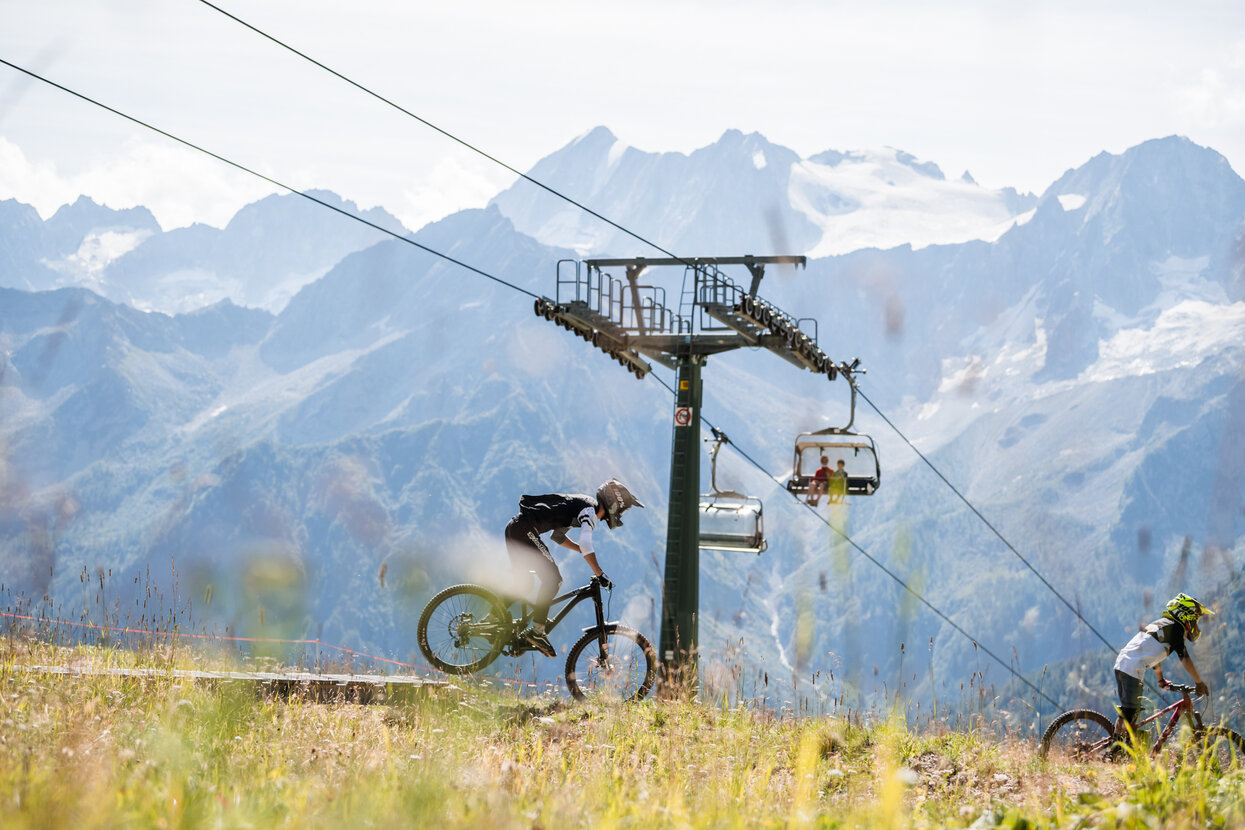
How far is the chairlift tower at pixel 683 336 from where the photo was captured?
1977 centimetres

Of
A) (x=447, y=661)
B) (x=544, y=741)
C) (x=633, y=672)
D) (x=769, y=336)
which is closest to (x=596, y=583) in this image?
(x=633, y=672)

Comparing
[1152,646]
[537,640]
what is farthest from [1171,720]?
[537,640]

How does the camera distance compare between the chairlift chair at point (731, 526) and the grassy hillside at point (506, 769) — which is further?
the chairlift chair at point (731, 526)

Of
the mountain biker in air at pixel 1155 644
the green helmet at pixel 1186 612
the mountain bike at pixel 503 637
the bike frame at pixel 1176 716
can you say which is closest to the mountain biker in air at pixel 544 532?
the mountain bike at pixel 503 637

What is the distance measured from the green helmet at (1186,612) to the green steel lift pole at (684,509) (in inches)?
320

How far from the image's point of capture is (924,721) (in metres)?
12.3

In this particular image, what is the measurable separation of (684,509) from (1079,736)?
899 cm

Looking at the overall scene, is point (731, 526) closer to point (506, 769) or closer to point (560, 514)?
point (560, 514)

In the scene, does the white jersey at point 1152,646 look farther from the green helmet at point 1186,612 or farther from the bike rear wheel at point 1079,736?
the bike rear wheel at point 1079,736

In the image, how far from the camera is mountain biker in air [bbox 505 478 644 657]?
12812 mm

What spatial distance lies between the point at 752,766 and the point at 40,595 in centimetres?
820

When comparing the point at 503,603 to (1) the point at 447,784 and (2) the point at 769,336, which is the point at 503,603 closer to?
(1) the point at 447,784

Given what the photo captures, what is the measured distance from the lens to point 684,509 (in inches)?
798

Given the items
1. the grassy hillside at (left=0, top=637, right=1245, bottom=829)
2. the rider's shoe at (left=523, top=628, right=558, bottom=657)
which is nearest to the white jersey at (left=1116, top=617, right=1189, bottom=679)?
the grassy hillside at (left=0, top=637, right=1245, bottom=829)
